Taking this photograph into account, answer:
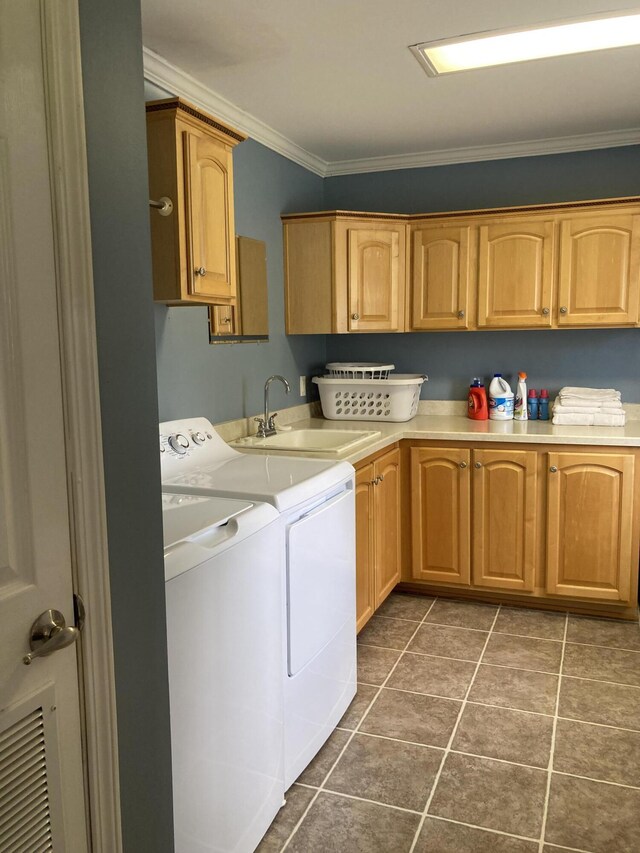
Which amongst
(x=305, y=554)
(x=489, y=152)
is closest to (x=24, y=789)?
(x=305, y=554)

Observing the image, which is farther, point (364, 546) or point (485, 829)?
point (364, 546)

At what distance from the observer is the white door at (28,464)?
3.14 ft

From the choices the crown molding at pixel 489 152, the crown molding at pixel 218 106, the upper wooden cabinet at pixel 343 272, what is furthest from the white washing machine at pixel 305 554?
the crown molding at pixel 489 152

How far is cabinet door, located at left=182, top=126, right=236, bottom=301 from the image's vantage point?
239 cm

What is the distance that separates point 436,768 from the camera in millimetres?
2324

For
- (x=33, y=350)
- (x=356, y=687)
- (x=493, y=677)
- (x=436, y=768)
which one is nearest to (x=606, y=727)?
(x=493, y=677)

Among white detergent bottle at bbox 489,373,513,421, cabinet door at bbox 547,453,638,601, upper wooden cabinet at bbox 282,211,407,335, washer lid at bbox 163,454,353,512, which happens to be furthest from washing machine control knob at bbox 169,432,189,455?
white detergent bottle at bbox 489,373,513,421

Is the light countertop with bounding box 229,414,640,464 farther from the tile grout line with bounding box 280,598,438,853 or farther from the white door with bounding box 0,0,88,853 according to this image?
the white door with bounding box 0,0,88,853

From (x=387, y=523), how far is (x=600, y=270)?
166cm

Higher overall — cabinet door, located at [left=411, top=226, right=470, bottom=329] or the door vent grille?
cabinet door, located at [left=411, top=226, right=470, bottom=329]

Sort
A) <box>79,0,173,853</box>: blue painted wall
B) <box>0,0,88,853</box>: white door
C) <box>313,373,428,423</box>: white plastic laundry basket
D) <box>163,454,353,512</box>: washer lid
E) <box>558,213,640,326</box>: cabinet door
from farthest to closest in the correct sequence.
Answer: <box>313,373,428,423</box>: white plastic laundry basket
<box>558,213,640,326</box>: cabinet door
<box>163,454,353,512</box>: washer lid
<box>79,0,173,853</box>: blue painted wall
<box>0,0,88,853</box>: white door

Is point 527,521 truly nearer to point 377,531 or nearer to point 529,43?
point 377,531

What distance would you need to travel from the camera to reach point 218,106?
3.12 metres

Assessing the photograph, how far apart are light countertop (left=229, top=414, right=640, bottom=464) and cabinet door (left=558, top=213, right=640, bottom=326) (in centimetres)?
57
